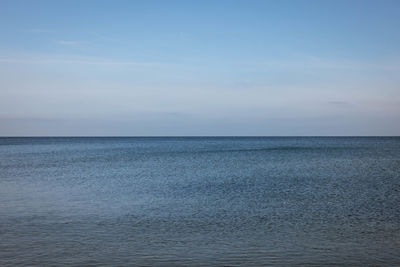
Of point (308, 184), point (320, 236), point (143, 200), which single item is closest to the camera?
point (320, 236)

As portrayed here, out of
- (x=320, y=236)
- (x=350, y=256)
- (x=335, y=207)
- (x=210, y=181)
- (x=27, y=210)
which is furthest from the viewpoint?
(x=210, y=181)

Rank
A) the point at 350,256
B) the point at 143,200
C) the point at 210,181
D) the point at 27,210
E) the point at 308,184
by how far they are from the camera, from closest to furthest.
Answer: the point at 350,256
the point at 27,210
the point at 143,200
the point at 308,184
the point at 210,181

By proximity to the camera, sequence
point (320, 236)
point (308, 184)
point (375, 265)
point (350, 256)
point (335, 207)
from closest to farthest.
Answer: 1. point (375, 265)
2. point (350, 256)
3. point (320, 236)
4. point (335, 207)
5. point (308, 184)

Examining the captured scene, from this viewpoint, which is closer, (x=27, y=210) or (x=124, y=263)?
(x=124, y=263)

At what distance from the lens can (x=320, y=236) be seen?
1681 centimetres

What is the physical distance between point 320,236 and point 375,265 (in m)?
3.57

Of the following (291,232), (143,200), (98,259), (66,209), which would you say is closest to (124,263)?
(98,259)

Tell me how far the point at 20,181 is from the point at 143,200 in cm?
1546

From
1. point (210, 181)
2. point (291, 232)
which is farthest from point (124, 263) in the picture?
point (210, 181)

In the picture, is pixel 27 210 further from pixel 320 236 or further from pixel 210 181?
pixel 210 181

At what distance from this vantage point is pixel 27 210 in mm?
22391

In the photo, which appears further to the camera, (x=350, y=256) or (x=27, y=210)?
(x=27, y=210)

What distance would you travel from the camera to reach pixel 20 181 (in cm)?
3609

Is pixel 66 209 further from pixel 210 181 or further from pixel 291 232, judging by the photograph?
pixel 210 181
